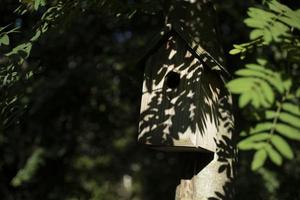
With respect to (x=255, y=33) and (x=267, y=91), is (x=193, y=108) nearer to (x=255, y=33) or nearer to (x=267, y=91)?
(x=255, y=33)

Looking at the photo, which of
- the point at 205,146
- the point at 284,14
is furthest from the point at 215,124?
the point at 284,14

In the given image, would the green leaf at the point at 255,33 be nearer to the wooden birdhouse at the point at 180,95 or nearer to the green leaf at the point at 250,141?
the green leaf at the point at 250,141

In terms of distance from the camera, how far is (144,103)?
4.21 metres

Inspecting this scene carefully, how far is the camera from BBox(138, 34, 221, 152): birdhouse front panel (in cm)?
390

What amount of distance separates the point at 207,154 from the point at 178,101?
0.49 metres

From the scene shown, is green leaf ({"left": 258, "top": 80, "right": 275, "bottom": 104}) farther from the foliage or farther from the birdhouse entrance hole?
the birdhouse entrance hole

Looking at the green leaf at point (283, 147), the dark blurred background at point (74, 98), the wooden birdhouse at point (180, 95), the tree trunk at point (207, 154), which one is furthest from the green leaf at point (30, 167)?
the green leaf at point (283, 147)

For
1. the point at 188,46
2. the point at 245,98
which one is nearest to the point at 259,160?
the point at 245,98

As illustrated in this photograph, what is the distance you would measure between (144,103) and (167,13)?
2.62 feet

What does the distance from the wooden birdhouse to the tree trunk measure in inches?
3.0

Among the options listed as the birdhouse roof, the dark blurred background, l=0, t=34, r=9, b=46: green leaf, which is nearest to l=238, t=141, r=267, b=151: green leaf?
the birdhouse roof

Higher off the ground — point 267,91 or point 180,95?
point 267,91

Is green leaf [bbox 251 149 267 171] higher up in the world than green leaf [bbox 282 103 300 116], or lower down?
lower down

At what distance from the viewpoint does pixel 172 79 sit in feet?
13.9
